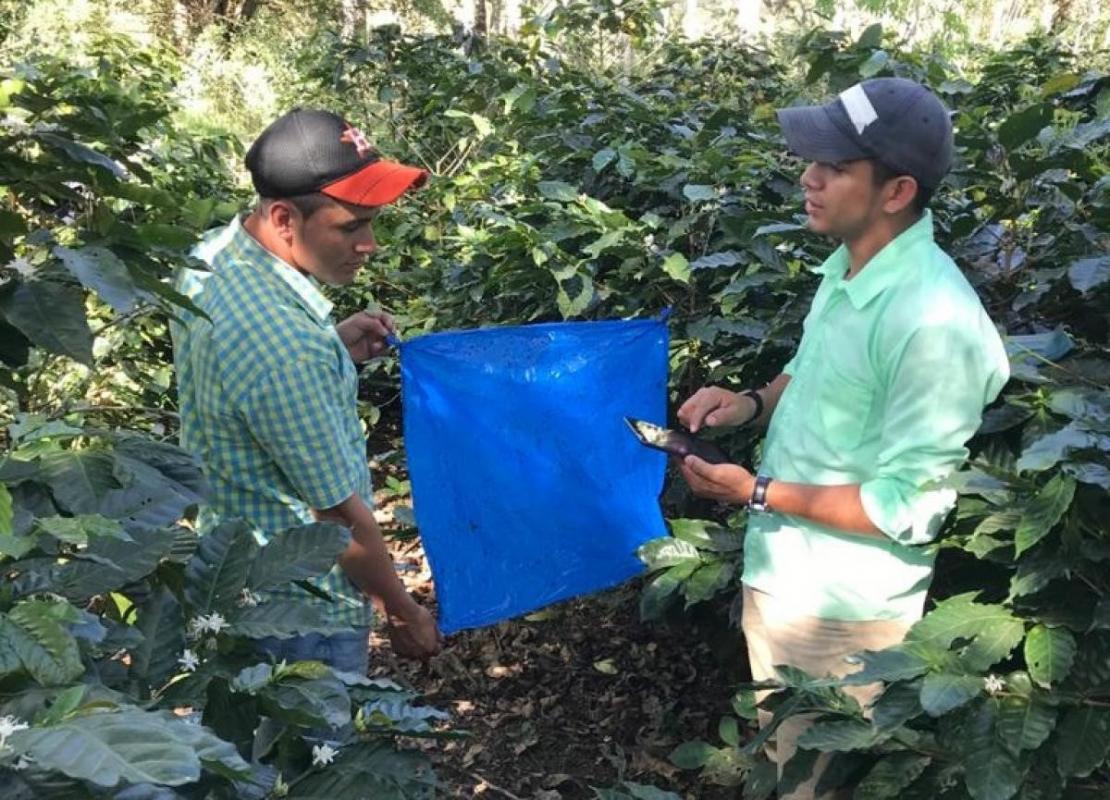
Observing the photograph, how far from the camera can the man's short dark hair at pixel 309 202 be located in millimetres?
2193

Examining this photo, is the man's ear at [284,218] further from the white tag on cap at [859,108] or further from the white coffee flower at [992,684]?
the white coffee flower at [992,684]

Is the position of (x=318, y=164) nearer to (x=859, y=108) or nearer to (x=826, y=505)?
(x=859, y=108)

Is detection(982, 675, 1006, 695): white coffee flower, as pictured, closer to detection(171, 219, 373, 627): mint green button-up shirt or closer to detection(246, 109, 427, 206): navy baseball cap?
detection(171, 219, 373, 627): mint green button-up shirt

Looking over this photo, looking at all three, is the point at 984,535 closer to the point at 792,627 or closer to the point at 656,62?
the point at 792,627

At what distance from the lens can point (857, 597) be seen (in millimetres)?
2150

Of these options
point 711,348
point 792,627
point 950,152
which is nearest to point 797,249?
point 711,348

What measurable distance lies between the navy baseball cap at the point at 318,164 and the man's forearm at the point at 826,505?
38.3 inches

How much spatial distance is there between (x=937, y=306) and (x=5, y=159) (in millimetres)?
1494

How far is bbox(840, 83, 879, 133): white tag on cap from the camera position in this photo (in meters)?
2.04

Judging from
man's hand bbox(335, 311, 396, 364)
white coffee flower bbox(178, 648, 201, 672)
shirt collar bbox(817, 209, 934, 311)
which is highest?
shirt collar bbox(817, 209, 934, 311)

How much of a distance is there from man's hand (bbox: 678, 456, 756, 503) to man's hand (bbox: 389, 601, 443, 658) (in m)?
0.64

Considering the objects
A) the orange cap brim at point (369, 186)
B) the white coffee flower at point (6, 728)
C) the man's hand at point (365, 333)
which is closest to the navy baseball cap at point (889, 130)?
the orange cap brim at point (369, 186)

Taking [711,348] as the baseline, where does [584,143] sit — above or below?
above

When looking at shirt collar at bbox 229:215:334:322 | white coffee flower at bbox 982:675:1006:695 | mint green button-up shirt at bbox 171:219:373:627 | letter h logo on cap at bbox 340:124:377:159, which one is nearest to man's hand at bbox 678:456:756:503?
white coffee flower at bbox 982:675:1006:695
